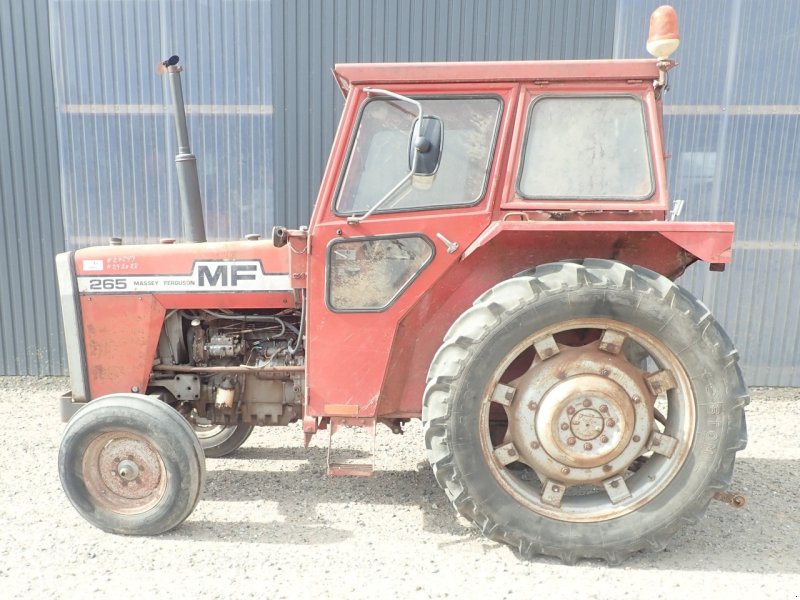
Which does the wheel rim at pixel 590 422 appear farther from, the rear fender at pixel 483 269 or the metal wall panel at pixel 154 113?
the metal wall panel at pixel 154 113

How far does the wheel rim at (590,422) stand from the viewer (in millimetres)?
2658

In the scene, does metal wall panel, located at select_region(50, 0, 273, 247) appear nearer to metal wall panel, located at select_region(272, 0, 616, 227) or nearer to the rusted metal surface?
metal wall panel, located at select_region(272, 0, 616, 227)

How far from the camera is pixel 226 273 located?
317 centimetres

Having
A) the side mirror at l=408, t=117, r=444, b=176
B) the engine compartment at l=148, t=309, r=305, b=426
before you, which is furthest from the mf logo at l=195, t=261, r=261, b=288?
the side mirror at l=408, t=117, r=444, b=176

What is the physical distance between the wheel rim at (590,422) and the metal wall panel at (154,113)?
3.38 meters

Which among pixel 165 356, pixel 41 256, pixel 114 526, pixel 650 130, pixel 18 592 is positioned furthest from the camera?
pixel 41 256

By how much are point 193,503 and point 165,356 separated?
2.88ft

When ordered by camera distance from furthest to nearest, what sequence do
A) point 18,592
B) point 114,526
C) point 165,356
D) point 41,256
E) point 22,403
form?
1. point 41,256
2. point 22,403
3. point 165,356
4. point 114,526
5. point 18,592

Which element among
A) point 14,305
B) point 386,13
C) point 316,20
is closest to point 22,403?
point 14,305

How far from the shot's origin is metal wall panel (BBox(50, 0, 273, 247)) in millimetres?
5180

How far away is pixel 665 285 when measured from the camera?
2.55 m

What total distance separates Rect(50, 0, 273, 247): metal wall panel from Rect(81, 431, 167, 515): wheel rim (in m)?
2.82

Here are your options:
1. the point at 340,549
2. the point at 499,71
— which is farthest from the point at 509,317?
the point at 340,549

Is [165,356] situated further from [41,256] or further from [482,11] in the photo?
[482,11]
